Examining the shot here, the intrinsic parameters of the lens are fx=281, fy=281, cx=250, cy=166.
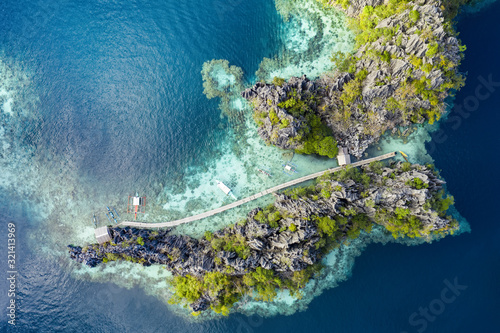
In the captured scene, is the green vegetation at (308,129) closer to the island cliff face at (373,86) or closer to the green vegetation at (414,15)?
the island cliff face at (373,86)

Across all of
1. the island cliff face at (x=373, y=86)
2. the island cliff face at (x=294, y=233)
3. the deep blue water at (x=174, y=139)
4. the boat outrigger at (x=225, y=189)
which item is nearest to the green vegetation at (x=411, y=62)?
the island cliff face at (x=373, y=86)

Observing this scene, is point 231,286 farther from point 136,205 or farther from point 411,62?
point 411,62

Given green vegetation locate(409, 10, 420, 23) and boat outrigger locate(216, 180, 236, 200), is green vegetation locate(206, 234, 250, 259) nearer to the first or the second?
boat outrigger locate(216, 180, 236, 200)

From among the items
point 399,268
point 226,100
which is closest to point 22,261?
point 226,100

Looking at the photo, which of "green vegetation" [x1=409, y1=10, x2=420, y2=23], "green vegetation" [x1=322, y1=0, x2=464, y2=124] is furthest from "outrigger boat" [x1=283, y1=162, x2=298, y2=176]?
"green vegetation" [x1=409, y1=10, x2=420, y2=23]

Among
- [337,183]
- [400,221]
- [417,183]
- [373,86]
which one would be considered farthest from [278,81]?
[400,221]

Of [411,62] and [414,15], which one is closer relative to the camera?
[414,15]
